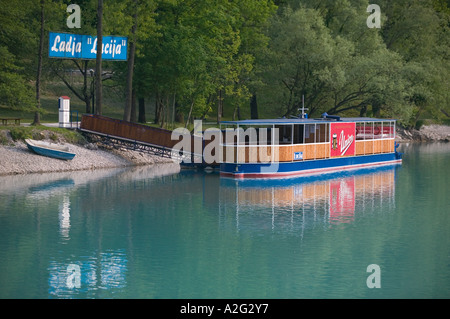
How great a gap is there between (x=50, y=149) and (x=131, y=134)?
22.2ft

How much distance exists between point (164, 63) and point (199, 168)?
14.2 meters

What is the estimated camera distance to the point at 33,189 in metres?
39.2

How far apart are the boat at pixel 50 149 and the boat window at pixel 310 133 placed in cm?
1627

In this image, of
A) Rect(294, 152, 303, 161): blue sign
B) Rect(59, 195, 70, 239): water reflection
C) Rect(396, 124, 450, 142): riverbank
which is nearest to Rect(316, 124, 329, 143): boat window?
Rect(294, 152, 303, 161): blue sign

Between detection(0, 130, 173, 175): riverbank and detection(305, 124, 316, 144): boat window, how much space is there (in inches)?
503

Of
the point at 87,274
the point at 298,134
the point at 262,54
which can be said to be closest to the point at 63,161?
the point at 298,134

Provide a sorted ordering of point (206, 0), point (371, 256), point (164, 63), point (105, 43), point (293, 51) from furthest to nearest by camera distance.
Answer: point (293, 51) → point (206, 0) → point (164, 63) → point (105, 43) → point (371, 256)

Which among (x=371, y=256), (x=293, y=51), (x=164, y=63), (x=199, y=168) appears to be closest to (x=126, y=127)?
(x=199, y=168)

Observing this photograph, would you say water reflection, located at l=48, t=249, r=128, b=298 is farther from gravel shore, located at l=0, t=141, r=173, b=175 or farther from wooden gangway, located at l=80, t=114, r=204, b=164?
wooden gangway, located at l=80, t=114, r=204, b=164

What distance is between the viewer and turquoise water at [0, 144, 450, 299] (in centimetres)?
2125

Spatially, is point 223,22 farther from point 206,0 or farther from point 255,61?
point 255,61

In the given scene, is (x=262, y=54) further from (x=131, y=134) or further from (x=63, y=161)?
(x=63, y=161)

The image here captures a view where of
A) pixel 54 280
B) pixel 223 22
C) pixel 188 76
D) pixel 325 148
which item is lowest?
pixel 54 280
